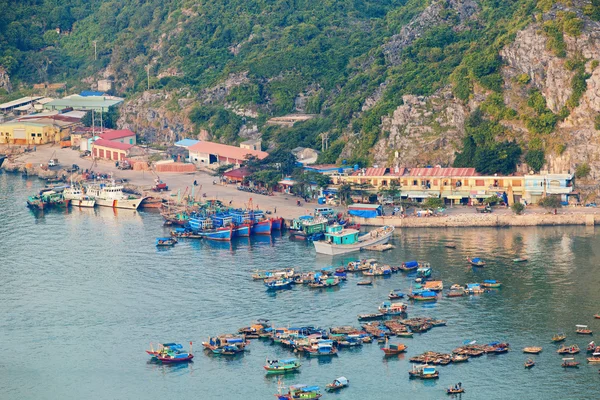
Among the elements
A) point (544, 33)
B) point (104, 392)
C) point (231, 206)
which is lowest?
point (104, 392)

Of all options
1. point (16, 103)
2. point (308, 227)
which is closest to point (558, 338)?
point (308, 227)

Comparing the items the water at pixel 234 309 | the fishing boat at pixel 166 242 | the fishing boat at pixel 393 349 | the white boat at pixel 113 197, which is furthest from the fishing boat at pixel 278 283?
the white boat at pixel 113 197

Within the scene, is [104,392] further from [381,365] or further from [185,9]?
[185,9]

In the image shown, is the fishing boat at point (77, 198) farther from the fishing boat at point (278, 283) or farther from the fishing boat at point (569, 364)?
the fishing boat at point (569, 364)

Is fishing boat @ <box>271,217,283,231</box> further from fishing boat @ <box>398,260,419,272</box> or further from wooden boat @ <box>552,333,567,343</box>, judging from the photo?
wooden boat @ <box>552,333,567,343</box>

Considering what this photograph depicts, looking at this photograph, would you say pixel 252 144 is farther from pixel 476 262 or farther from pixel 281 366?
pixel 281 366

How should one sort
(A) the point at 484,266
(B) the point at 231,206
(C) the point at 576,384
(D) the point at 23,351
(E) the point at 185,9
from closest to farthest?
1. (C) the point at 576,384
2. (D) the point at 23,351
3. (A) the point at 484,266
4. (B) the point at 231,206
5. (E) the point at 185,9

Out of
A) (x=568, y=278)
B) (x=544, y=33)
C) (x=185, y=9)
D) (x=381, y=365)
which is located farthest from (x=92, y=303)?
(x=185, y=9)
